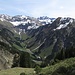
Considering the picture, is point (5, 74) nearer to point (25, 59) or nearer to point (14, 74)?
point (14, 74)

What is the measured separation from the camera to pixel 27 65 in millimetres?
108188

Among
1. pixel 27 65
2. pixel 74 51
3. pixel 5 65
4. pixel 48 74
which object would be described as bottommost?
pixel 5 65

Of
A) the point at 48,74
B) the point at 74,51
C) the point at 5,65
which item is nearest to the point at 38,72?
the point at 48,74

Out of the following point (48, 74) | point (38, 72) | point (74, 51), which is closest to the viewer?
point (48, 74)

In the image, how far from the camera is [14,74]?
189ft

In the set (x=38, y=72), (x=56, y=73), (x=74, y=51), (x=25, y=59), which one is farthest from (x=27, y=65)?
(x=56, y=73)

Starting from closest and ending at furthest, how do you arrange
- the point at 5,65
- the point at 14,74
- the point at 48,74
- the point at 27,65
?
the point at 48,74, the point at 14,74, the point at 27,65, the point at 5,65

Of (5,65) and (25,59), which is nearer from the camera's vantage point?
(25,59)

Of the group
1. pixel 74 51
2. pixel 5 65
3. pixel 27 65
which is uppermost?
pixel 74 51

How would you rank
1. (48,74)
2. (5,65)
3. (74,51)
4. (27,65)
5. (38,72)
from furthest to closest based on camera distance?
(5,65)
(27,65)
(74,51)
(38,72)
(48,74)

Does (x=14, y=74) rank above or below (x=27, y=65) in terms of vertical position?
above

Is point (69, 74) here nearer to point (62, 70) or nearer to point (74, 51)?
point (62, 70)

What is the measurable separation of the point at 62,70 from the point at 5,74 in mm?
21874

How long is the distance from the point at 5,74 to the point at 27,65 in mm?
50462
